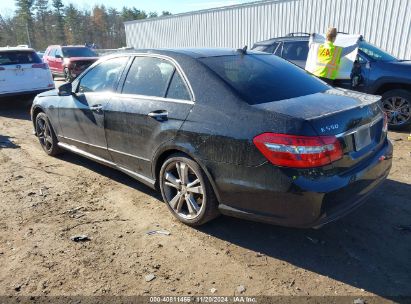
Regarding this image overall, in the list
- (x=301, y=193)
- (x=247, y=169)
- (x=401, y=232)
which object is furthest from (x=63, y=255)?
(x=401, y=232)

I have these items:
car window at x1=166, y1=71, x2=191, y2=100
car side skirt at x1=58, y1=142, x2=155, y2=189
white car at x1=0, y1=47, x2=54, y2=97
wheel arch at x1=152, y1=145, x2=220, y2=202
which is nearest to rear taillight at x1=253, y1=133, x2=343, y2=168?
wheel arch at x1=152, y1=145, x2=220, y2=202

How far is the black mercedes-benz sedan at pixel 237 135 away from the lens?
270 cm

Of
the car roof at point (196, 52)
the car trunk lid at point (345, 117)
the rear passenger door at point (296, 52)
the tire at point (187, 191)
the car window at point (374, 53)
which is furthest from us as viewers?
the rear passenger door at point (296, 52)

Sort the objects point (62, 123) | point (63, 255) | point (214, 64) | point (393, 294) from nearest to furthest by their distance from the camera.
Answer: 1. point (393, 294)
2. point (63, 255)
3. point (214, 64)
4. point (62, 123)

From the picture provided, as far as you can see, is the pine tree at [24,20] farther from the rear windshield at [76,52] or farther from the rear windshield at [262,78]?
the rear windshield at [262,78]

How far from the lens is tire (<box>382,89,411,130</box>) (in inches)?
265

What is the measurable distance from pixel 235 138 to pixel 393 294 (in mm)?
1627

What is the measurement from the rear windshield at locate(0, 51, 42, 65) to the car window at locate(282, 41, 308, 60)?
679cm

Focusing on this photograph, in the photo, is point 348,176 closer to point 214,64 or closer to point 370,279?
point 370,279

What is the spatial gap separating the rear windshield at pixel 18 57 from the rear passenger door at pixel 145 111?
706 centimetres

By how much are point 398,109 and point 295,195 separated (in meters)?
5.26

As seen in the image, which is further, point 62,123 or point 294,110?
point 62,123

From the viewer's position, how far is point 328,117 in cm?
277

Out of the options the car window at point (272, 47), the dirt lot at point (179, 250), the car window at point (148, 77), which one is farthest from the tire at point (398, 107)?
the car window at point (148, 77)
